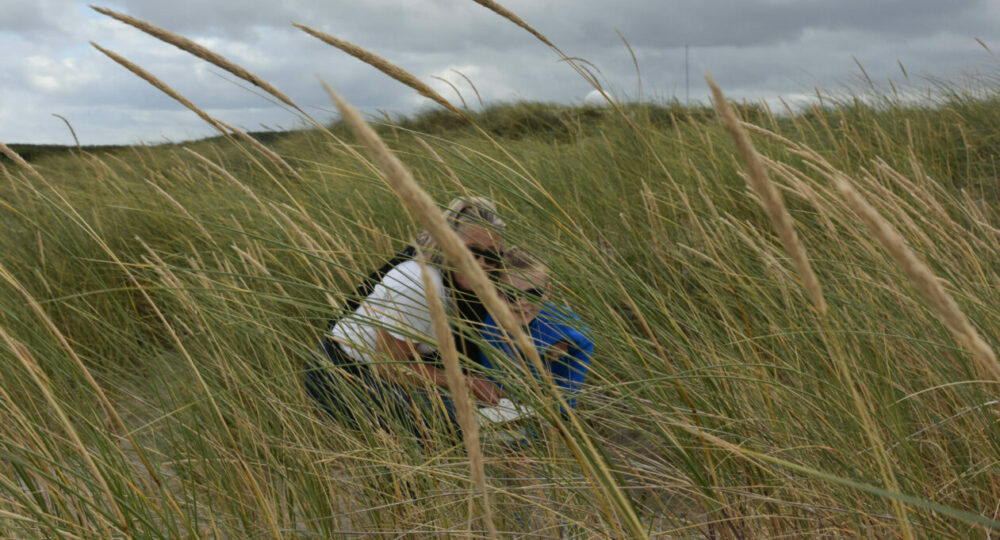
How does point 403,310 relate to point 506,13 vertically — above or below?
below

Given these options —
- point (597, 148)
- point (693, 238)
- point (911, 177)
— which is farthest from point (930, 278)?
point (597, 148)

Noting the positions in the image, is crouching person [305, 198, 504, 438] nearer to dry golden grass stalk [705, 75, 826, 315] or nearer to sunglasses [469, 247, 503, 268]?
sunglasses [469, 247, 503, 268]

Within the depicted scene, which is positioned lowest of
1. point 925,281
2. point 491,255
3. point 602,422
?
point 602,422

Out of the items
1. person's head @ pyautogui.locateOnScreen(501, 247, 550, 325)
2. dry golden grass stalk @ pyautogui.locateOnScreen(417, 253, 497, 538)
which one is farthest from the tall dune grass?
dry golden grass stalk @ pyautogui.locateOnScreen(417, 253, 497, 538)

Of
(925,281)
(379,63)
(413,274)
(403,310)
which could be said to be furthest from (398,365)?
(925,281)

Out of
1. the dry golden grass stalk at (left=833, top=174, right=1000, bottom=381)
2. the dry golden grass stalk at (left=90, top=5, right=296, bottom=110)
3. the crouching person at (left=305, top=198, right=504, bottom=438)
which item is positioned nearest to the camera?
the dry golden grass stalk at (left=833, top=174, right=1000, bottom=381)

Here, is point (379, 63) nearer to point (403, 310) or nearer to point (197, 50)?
point (197, 50)

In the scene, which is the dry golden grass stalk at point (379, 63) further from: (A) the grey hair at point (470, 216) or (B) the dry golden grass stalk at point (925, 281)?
(B) the dry golden grass stalk at point (925, 281)

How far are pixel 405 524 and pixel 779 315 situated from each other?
1067 millimetres

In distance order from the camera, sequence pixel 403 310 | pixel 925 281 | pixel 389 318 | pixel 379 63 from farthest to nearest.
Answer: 1. pixel 403 310
2. pixel 389 318
3. pixel 379 63
4. pixel 925 281

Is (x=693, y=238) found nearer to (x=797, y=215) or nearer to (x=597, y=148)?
(x=797, y=215)

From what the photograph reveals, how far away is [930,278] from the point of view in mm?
458

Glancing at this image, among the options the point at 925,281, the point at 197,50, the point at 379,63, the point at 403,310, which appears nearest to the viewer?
the point at 925,281

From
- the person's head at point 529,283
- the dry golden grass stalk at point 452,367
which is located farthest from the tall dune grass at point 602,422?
the dry golden grass stalk at point 452,367
